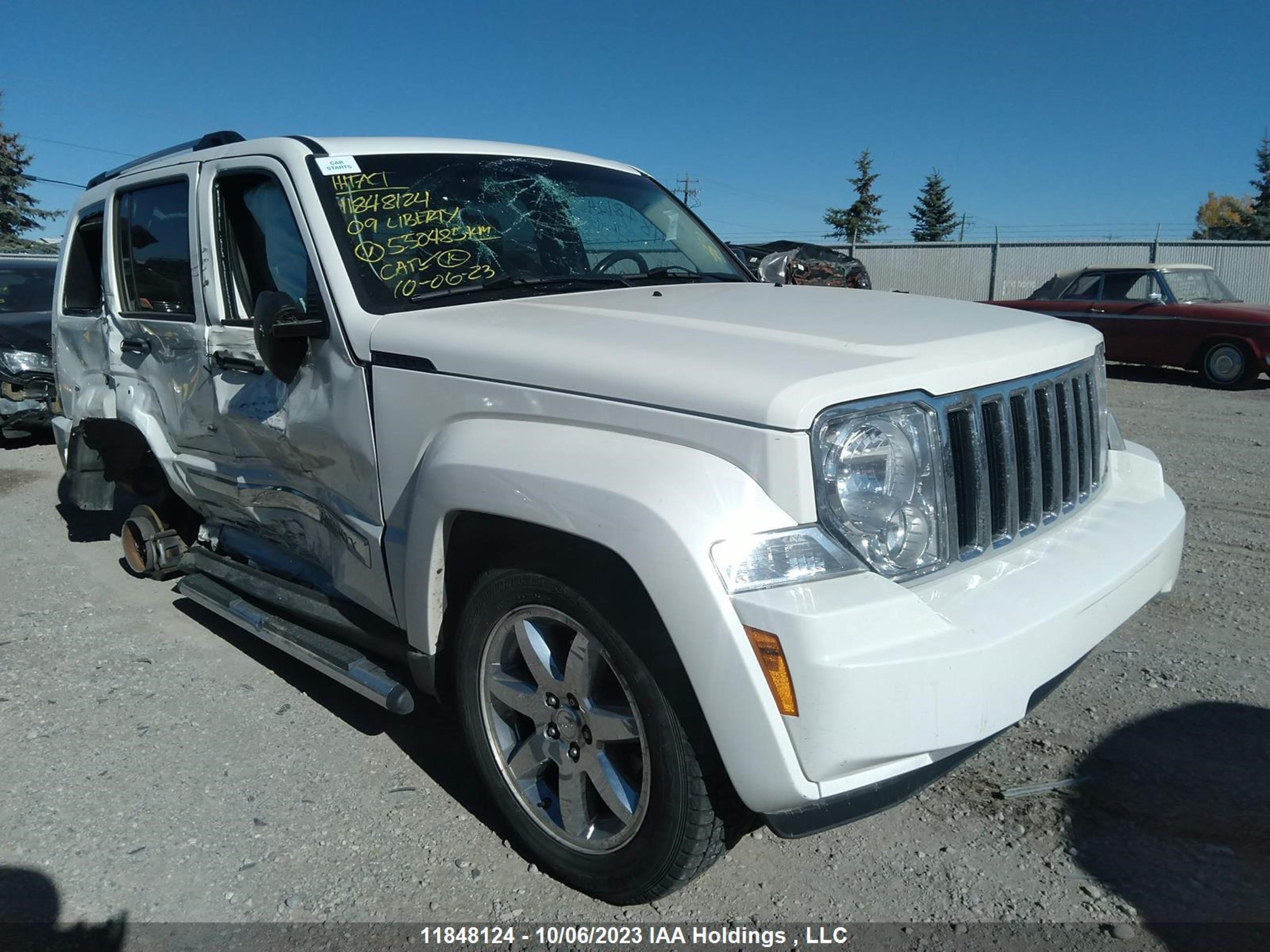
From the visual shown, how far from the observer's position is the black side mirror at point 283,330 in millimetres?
3023

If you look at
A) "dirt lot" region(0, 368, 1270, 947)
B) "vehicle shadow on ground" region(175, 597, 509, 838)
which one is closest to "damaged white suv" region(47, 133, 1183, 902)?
"vehicle shadow on ground" region(175, 597, 509, 838)

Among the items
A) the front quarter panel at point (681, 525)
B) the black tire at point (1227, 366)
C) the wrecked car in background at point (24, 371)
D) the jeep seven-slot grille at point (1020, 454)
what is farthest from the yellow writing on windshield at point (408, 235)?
the black tire at point (1227, 366)

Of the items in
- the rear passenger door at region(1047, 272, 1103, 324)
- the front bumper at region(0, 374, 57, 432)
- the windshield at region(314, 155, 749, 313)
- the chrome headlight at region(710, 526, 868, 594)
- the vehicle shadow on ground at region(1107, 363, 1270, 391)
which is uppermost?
the windshield at region(314, 155, 749, 313)

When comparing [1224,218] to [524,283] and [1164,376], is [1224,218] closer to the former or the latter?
[1164,376]

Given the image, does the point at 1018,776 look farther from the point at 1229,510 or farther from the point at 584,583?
the point at 1229,510

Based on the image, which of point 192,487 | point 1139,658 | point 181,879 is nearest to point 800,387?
point 181,879

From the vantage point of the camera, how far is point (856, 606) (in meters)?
2.02

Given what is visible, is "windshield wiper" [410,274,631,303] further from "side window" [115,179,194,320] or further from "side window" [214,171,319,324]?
"side window" [115,179,194,320]

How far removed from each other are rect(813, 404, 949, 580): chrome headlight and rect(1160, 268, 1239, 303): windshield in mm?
12338

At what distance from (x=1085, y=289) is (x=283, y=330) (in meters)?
13.0

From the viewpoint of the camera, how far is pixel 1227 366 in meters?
12.0

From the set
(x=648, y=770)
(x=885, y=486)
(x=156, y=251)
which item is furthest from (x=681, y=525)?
(x=156, y=251)

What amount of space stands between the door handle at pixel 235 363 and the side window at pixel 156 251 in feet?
1.12

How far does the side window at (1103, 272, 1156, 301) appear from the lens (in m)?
12.9
